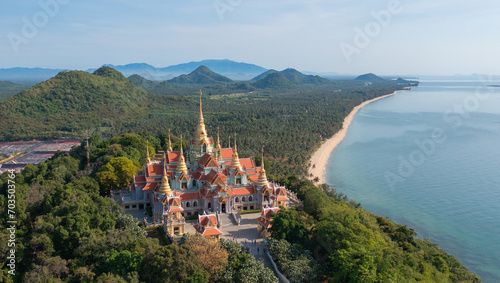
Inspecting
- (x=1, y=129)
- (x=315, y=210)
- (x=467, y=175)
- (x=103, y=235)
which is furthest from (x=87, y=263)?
(x=1, y=129)

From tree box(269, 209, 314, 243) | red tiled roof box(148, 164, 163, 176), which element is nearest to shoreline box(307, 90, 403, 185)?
red tiled roof box(148, 164, 163, 176)

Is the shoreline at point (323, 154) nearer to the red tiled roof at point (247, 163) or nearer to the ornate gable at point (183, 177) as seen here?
the red tiled roof at point (247, 163)

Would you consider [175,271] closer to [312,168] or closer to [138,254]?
[138,254]

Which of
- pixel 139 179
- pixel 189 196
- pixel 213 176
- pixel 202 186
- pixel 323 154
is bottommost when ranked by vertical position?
pixel 323 154

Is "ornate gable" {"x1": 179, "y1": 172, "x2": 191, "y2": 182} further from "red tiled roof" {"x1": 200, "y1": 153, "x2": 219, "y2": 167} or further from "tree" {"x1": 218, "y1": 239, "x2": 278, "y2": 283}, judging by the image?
"tree" {"x1": 218, "y1": 239, "x2": 278, "y2": 283}

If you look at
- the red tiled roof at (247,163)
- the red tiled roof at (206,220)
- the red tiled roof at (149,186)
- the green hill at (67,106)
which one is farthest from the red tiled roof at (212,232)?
the green hill at (67,106)

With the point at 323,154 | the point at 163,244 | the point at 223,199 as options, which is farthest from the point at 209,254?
the point at 323,154

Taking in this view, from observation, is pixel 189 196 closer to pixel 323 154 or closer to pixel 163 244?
pixel 163 244
